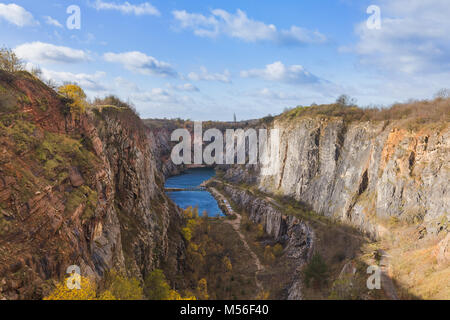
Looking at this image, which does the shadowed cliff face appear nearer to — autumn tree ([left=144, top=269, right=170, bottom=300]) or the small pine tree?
autumn tree ([left=144, top=269, right=170, bottom=300])

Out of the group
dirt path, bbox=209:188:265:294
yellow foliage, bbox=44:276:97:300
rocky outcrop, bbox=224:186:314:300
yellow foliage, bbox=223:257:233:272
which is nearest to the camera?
yellow foliage, bbox=44:276:97:300

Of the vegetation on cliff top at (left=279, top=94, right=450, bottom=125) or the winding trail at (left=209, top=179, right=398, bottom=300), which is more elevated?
the vegetation on cliff top at (left=279, top=94, right=450, bottom=125)

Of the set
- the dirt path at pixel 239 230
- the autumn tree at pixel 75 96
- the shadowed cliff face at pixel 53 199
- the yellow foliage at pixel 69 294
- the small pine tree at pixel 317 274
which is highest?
the autumn tree at pixel 75 96

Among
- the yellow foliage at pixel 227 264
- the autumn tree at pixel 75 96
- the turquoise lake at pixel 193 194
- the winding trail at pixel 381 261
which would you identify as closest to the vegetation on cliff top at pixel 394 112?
the winding trail at pixel 381 261

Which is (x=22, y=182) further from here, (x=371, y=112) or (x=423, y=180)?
(x=371, y=112)

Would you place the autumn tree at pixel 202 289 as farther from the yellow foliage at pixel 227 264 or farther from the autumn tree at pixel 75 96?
the autumn tree at pixel 75 96

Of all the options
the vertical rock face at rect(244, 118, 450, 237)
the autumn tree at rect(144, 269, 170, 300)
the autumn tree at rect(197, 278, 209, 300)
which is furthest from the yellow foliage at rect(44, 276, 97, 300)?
the vertical rock face at rect(244, 118, 450, 237)
